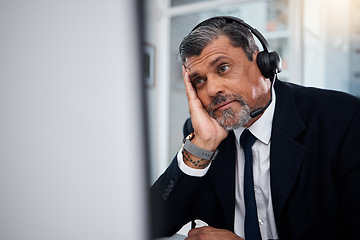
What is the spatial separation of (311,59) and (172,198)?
83.0 inches

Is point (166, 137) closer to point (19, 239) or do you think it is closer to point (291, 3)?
point (291, 3)

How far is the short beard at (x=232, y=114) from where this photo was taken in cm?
89

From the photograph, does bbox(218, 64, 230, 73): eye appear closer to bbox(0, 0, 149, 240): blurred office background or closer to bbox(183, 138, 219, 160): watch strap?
bbox(183, 138, 219, 160): watch strap

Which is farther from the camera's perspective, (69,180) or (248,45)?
(248,45)

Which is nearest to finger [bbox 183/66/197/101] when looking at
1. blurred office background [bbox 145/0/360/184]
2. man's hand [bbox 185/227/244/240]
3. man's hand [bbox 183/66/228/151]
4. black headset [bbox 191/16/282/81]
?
man's hand [bbox 183/66/228/151]

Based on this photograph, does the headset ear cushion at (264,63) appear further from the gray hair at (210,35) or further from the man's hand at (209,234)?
the man's hand at (209,234)

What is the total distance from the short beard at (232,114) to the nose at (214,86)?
23 mm

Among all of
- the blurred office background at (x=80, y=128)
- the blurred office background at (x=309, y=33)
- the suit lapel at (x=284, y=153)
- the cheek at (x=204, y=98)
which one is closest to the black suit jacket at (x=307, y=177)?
the suit lapel at (x=284, y=153)

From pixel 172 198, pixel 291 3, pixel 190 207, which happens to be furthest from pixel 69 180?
pixel 291 3

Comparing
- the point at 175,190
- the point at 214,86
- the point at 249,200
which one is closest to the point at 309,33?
the point at 214,86

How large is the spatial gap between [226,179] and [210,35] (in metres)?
0.48

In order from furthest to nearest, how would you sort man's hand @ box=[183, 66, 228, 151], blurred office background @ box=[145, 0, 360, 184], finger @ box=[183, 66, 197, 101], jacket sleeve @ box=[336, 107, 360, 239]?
1. blurred office background @ box=[145, 0, 360, 184]
2. finger @ box=[183, 66, 197, 101]
3. man's hand @ box=[183, 66, 228, 151]
4. jacket sleeve @ box=[336, 107, 360, 239]

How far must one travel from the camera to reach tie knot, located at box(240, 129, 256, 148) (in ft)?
3.02

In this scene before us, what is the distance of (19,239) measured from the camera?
28 centimetres
